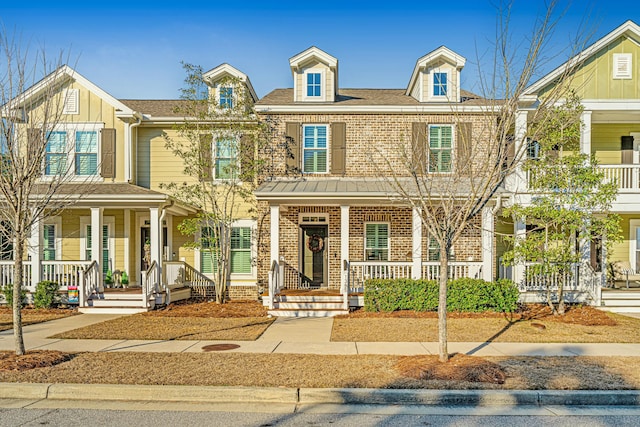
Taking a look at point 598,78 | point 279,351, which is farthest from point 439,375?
point 598,78

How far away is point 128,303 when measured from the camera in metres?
13.7

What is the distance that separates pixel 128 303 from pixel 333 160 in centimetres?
742

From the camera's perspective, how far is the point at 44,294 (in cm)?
1384

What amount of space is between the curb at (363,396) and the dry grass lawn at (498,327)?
340cm

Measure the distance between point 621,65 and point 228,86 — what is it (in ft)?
40.4

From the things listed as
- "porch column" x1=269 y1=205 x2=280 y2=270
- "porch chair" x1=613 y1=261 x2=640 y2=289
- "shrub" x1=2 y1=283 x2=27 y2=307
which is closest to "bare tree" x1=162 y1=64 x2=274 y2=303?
"porch column" x1=269 y1=205 x2=280 y2=270

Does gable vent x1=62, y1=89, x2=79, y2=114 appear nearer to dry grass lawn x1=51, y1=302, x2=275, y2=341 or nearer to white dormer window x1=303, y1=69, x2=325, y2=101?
dry grass lawn x1=51, y1=302, x2=275, y2=341

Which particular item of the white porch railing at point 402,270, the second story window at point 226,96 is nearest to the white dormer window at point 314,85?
the second story window at point 226,96

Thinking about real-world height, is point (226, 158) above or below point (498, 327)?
above

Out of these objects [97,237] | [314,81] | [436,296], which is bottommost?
[436,296]

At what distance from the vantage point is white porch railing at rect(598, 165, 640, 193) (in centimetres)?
1456

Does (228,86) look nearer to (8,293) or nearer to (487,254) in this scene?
(8,293)

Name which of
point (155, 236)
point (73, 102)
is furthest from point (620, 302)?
point (73, 102)

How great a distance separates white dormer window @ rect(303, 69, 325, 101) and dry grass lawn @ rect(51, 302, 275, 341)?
6.91 m
